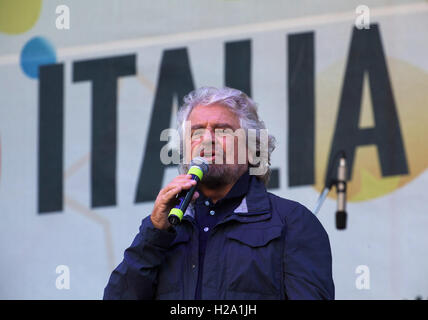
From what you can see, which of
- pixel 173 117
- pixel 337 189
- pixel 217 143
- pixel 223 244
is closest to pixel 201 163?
pixel 217 143

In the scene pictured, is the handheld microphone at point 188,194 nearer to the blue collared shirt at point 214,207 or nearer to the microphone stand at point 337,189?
the blue collared shirt at point 214,207

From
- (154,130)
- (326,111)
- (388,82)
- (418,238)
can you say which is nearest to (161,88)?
(154,130)

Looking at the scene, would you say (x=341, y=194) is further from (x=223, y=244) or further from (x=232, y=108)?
(x=223, y=244)

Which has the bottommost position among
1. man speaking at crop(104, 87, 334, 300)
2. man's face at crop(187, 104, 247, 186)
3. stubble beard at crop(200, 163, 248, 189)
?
man speaking at crop(104, 87, 334, 300)

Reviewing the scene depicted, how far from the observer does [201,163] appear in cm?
221

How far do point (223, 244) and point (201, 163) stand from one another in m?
0.26

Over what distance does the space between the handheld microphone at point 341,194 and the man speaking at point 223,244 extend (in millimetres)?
1408

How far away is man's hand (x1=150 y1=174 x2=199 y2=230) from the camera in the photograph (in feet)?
6.67

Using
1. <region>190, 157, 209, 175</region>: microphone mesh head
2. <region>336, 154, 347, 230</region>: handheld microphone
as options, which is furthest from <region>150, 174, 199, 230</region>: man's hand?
<region>336, 154, 347, 230</region>: handheld microphone

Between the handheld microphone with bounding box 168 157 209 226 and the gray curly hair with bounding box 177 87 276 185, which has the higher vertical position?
the gray curly hair with bounding box 177 87 276 185

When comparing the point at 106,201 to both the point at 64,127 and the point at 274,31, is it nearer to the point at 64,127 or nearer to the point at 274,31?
the point at 64,127

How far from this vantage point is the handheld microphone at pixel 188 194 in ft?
6.53

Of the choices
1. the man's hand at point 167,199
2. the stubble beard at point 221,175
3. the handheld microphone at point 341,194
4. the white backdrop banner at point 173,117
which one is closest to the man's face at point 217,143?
the stubble beard at point 221,175

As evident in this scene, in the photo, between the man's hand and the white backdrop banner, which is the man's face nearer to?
the man's hand
